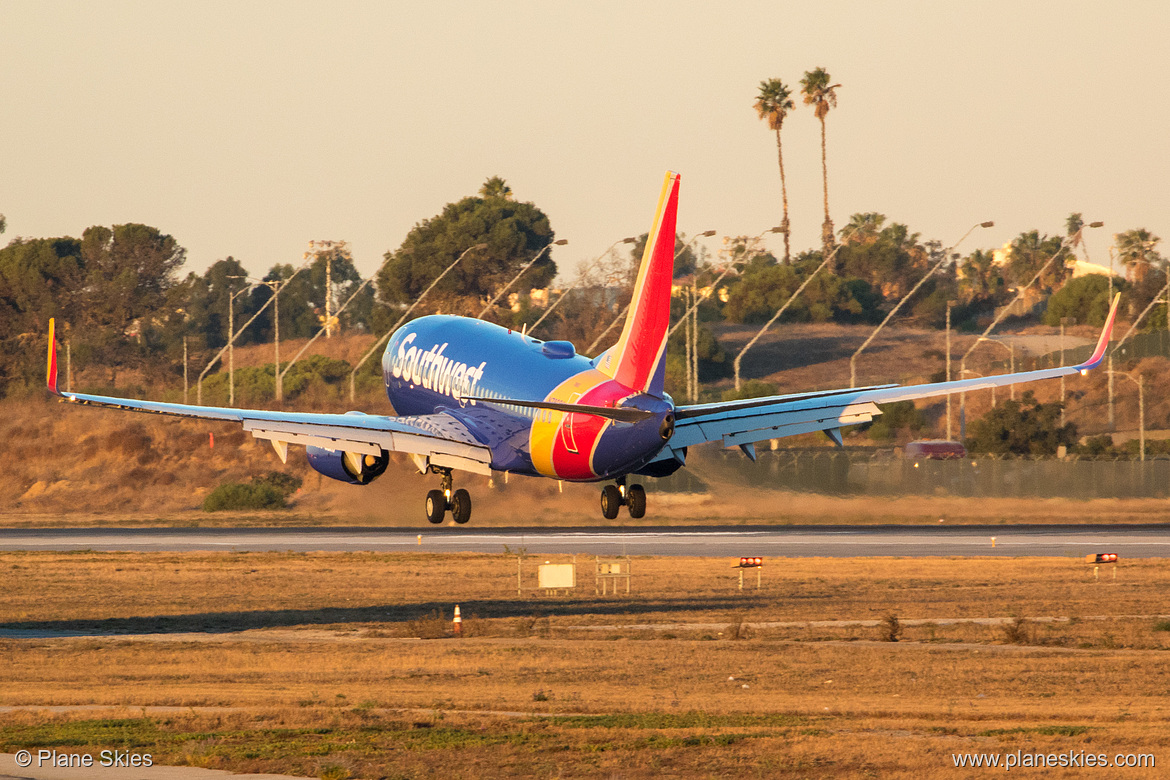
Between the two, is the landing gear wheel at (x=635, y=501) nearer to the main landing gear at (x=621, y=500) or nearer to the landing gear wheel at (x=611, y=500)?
the main landing gear at (x=621, y=500)

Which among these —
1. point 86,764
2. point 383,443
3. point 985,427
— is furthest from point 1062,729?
point 985,427

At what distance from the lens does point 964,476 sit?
99.8m

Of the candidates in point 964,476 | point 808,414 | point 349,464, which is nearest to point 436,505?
point 349,464

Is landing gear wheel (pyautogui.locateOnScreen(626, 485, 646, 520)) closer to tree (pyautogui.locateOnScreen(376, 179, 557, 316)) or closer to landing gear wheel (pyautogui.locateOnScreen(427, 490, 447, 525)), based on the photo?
landing gear wheel (pyautogui.locateOnScreen(427, 490, 447, 525))

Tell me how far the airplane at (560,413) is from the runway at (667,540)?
26.3 meters

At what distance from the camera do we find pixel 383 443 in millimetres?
51781

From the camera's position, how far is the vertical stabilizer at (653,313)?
45.0 m

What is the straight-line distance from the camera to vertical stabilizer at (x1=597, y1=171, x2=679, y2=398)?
45.0 meters

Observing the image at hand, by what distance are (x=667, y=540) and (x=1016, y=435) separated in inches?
1927

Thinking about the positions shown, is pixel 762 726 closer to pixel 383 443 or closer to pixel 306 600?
pixel 383 443

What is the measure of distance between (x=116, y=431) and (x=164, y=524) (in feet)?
82.2

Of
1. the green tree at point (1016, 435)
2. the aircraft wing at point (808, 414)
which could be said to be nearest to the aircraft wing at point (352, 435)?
the aircraft wing at point (808, 414)

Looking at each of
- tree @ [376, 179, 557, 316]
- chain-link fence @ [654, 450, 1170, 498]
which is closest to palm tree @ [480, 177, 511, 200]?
tree @ [376, 179, 557, 316]

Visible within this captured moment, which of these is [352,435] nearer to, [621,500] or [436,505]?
[436,505]
